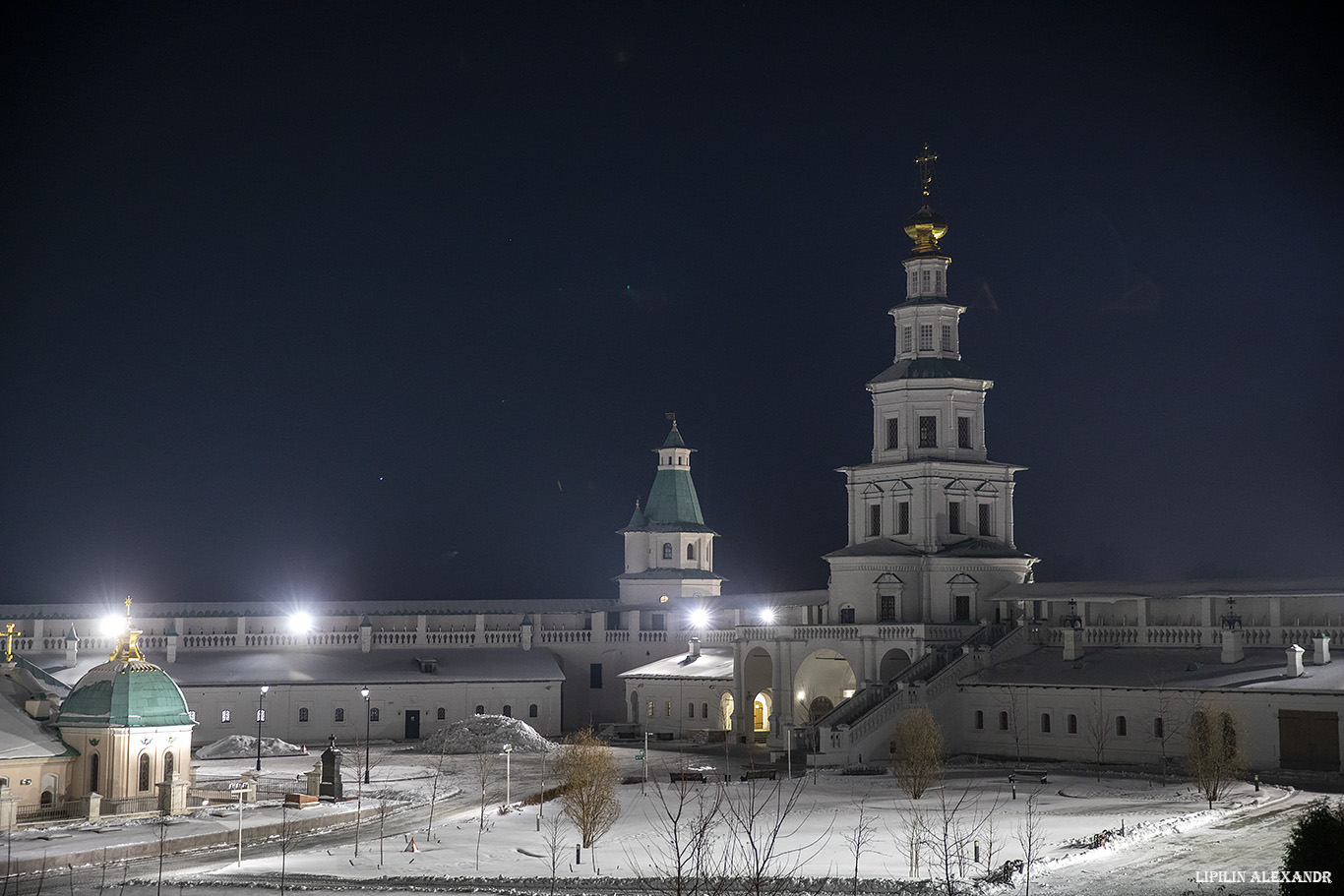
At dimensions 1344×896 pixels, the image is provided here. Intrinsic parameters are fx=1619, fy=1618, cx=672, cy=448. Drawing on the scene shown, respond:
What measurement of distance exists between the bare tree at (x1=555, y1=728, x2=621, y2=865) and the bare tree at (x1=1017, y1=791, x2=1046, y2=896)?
9573 mm

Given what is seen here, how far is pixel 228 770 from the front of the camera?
185ft

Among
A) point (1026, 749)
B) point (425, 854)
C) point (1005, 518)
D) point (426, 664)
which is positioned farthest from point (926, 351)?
point (425, 854)

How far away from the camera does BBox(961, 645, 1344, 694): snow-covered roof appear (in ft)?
166

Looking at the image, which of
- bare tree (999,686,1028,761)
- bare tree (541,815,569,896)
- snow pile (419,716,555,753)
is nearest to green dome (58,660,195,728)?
bare tree (541,815,569,896)

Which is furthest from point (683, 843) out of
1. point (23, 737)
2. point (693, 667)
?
point (693, 667)

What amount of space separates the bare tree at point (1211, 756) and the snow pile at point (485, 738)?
27.0 meters

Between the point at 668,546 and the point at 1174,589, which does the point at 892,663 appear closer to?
the point at 1174,589

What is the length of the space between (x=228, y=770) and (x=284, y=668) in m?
15.8

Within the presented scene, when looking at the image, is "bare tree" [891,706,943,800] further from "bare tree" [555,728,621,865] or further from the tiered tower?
the tiered tower

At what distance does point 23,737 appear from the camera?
44.2 metres

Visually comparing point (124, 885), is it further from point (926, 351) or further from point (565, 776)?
point (926, 351)

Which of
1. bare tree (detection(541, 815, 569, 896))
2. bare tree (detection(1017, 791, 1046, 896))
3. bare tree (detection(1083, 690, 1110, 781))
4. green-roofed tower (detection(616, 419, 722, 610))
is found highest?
green-roofed tower (detection(616, 419, 722, 610))

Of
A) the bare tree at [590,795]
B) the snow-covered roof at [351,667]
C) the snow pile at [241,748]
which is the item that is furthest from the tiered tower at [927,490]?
the bare tree at [590,795]

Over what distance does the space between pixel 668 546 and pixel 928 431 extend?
21270mm
